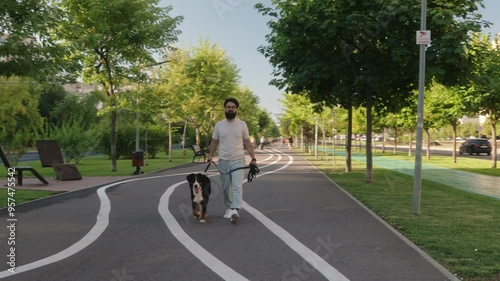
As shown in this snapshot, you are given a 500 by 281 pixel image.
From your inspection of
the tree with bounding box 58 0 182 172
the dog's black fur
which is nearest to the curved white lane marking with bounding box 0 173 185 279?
the dog's black fur

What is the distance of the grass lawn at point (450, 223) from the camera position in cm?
500

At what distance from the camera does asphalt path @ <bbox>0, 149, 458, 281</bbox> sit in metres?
4.57

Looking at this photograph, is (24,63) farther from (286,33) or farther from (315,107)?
(315,107)

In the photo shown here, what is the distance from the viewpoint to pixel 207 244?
18.9ft

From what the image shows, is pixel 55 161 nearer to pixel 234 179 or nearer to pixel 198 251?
pixel 234 179

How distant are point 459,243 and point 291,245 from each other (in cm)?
231

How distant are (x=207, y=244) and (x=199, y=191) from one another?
1414 millimetres

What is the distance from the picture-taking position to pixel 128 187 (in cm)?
1260

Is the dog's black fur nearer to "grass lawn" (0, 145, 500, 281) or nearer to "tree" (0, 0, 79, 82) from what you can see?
"grass lawn" (0, 145, 500, 281)

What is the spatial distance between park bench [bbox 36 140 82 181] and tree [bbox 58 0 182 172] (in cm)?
320

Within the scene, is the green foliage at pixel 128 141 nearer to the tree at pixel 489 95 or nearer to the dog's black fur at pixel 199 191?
the tree at pixel 489 95

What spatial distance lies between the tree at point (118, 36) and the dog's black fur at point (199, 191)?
459 inches

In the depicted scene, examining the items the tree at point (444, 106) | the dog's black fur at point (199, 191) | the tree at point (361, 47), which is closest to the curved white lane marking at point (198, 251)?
the dog's black fur at point (199, 191)

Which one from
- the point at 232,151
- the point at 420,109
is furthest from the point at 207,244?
the point at 420,109
